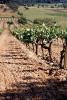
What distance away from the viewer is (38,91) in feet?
123

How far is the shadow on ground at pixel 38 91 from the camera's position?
35094 mm

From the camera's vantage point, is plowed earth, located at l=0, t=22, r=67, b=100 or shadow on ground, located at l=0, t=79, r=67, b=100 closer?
shadow on ground, located at l=0, t=79, r=67, b=100

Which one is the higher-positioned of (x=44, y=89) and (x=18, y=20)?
(x=44, y=89)

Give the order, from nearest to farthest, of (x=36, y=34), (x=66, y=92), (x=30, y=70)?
(x=66, y=92)
(x=30, y=70)
(x=36, y=34)

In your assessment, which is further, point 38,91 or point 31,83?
point 31,83

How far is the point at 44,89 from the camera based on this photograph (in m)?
38.4

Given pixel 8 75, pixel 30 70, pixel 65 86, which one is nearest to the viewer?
pixel 65 86

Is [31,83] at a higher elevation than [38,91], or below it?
below

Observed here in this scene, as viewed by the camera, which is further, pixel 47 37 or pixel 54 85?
pixel 47 37

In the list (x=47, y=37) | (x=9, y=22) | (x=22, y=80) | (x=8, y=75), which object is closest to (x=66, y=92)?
(x=22, y=80)

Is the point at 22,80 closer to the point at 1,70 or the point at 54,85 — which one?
the point at 54,85

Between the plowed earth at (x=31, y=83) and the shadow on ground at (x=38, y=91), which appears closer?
the shadow on ground at (x=38, y=91)

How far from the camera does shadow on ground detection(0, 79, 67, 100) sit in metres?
35.1

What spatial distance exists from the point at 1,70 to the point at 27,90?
14014mm
